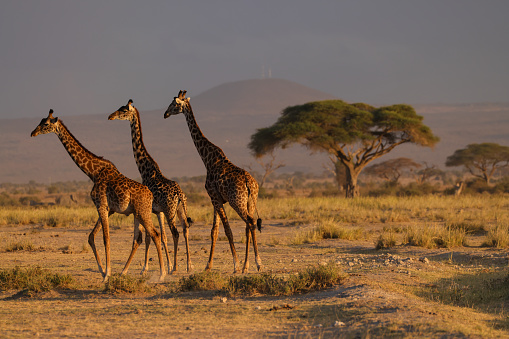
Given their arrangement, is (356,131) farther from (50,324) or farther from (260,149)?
(50,324)

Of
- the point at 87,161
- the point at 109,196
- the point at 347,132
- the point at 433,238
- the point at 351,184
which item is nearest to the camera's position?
the point at 109,196

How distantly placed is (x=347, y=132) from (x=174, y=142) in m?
91.0

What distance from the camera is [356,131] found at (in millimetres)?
37125

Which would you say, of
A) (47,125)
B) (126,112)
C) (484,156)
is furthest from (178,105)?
(484,156)

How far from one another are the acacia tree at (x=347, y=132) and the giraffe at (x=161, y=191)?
81.2 ft

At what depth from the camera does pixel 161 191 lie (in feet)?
37.1

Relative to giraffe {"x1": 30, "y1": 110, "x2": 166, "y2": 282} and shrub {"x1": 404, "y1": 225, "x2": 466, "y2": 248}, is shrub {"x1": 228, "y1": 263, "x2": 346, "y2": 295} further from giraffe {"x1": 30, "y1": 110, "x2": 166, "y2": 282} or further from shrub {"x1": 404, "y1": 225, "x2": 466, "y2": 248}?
shrub {"x1": 404, "y1": 225, "x2": 466, "y2": 248}

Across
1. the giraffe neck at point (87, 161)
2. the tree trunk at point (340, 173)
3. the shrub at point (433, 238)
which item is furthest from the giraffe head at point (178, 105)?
the tree trunk at point (340, 173)

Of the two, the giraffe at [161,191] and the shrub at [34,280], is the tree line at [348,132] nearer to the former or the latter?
the giraffe at [161,191]

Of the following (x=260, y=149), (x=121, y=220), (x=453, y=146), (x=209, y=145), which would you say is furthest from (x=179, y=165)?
(x=209, y=145)

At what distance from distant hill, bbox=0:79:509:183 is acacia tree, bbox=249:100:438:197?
66241 millimetres

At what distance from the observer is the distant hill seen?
108m

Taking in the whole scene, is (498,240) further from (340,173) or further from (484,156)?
(484,156)

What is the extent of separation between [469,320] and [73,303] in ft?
16.6
